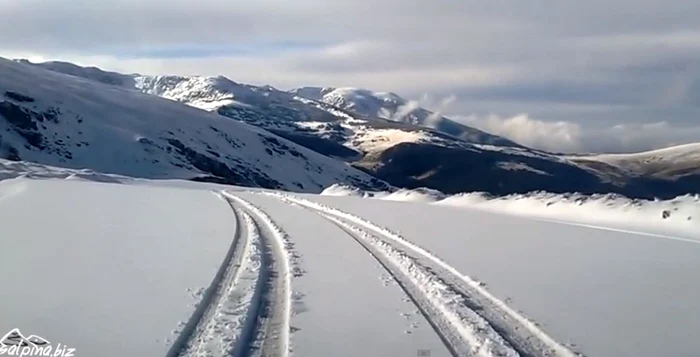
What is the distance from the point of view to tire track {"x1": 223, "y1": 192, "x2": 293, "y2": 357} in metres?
8.84

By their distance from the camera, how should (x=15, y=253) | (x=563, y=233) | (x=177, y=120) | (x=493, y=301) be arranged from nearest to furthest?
(x=493, y=301)
(x=15, y=253)
(x=563, y=233)
(x=177, y=120)

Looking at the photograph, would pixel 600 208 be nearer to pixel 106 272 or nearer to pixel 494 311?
pixel 494 311

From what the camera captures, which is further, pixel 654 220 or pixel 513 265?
pixel 654 220

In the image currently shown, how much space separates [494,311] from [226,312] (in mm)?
3714

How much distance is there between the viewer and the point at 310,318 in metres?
10.2

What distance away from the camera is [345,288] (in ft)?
40.7

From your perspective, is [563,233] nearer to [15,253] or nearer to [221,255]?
[221,255]

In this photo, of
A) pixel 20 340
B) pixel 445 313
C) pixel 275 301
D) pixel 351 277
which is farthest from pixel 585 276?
pixel 20 340

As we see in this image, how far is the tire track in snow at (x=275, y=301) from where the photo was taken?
8852mm

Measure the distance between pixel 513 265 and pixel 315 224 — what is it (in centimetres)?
892

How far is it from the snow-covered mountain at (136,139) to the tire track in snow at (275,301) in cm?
8882

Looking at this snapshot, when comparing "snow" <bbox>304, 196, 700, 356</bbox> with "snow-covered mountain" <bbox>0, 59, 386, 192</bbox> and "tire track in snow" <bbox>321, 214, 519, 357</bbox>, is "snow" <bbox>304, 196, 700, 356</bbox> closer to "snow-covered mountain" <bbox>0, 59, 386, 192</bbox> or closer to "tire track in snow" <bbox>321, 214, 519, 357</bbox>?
"tire track in snow" <bbox>321, 214, 519, 357</bbox>

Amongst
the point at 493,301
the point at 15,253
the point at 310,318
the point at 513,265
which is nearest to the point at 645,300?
the point at 493,301

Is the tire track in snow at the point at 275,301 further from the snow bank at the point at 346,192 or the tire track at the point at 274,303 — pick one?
the snow bank at the point at 346,192
